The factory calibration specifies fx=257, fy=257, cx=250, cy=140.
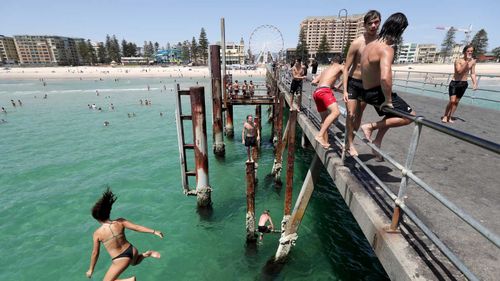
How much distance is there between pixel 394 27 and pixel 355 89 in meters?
1.09

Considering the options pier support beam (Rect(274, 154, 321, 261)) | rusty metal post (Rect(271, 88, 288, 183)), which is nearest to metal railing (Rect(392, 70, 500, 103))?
rusty metal post (Rect(271, 88, 288, 183))

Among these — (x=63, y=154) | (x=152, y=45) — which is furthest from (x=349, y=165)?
(x=152, y=45)

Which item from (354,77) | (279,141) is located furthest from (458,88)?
(279,141)

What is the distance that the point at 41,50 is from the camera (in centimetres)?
14900

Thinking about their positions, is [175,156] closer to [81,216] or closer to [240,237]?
[81,216]

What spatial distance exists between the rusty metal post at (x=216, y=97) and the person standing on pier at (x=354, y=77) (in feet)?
31.3

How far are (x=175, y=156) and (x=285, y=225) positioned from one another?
1073 centimetres

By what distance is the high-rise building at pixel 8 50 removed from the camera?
474 ft

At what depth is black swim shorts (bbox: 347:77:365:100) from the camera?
13.1 feet

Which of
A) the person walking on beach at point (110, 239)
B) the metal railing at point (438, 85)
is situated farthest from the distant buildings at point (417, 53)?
the person walking on beach at point (110, 239)

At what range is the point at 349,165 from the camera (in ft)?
14.4

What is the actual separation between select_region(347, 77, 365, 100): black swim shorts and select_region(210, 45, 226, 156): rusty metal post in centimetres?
960

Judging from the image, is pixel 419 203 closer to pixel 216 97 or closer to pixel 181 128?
pixel 181 128

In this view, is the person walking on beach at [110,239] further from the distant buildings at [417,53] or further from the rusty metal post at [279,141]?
the distant buildings at [417,53]
